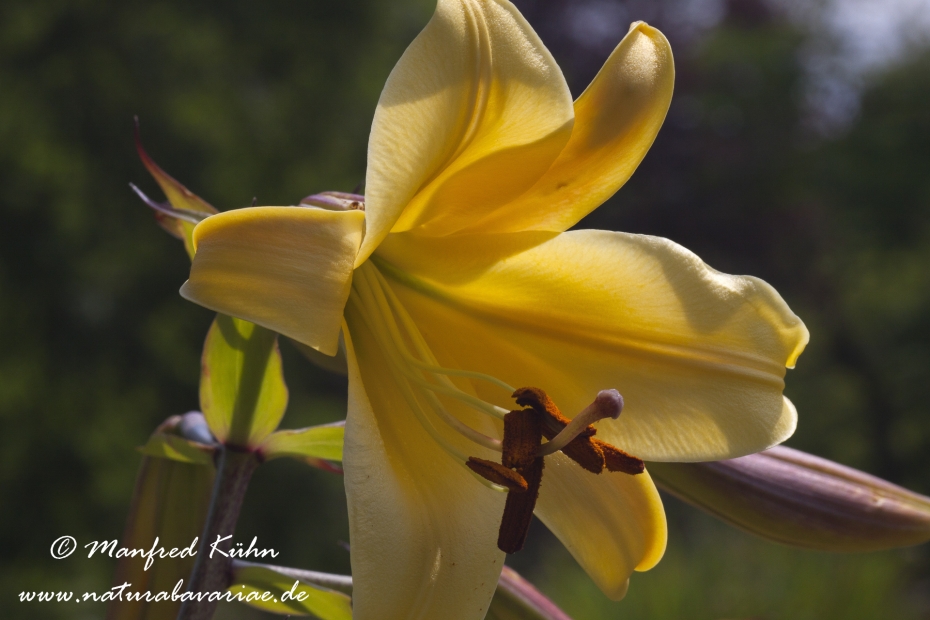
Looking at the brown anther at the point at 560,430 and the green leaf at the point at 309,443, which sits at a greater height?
the brown anther at the point at 560,430

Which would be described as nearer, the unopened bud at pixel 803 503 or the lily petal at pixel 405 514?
the lily petal at pixel 405 514

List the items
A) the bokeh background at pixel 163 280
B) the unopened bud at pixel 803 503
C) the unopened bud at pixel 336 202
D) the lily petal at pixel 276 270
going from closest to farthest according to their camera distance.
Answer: the lily petal at pixel 276 270 < the unopened bud at pixel 336 202 < the unopened bud at pixel 803 503 < the bokeh background at pixel 163 280

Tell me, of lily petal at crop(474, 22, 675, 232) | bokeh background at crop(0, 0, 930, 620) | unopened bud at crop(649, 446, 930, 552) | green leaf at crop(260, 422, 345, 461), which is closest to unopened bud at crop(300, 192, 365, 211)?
lily petal at crop(474, 22, 675, 232)

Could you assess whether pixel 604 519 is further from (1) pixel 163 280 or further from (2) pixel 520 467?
(1) pixel 163 280

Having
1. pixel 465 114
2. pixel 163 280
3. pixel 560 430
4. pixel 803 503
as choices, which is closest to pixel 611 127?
pixel 465 114

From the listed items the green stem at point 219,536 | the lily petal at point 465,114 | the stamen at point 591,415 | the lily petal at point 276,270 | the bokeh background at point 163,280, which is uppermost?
the lily petal at point 465,114

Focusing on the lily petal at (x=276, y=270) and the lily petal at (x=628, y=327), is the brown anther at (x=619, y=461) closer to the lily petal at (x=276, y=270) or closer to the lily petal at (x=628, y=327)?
the lily petal at (x=628, y=327)

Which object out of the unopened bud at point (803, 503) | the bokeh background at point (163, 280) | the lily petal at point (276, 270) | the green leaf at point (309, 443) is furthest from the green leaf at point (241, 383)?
the bokeh background at point (163, 280)
